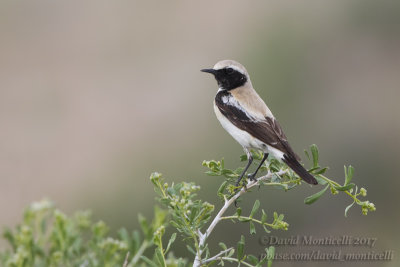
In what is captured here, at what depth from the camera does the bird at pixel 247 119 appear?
4.18 metres

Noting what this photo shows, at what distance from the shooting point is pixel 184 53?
21172 mm

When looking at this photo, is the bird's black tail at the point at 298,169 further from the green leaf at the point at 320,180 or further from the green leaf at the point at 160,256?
the green leaf at the point at 160,256

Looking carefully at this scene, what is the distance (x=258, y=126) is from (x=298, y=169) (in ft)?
2.86

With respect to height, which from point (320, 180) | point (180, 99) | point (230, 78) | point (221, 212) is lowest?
point (180, 99)

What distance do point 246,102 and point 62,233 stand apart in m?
2.04

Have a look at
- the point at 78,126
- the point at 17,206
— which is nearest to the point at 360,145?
the point at 17,206

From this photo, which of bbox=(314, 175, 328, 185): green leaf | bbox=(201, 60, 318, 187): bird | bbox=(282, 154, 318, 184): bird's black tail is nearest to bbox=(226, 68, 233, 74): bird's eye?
bbox=(201, 60, 318, 187): bird

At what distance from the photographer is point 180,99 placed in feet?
62.8

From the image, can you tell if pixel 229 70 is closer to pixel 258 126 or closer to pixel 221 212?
pixel 258 126

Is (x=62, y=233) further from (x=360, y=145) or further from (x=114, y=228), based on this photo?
(x=360, y=145)

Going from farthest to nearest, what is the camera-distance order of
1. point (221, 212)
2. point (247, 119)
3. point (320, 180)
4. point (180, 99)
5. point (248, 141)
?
point (180, 99)
point (247, 119)
point (248, 141)
point (320, 180)
point (221, 212)

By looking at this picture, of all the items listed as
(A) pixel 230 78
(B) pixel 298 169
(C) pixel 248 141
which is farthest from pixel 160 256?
(A) pixel 230 78

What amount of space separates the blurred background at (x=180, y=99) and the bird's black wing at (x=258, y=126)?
125 inches

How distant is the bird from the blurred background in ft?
9.94
